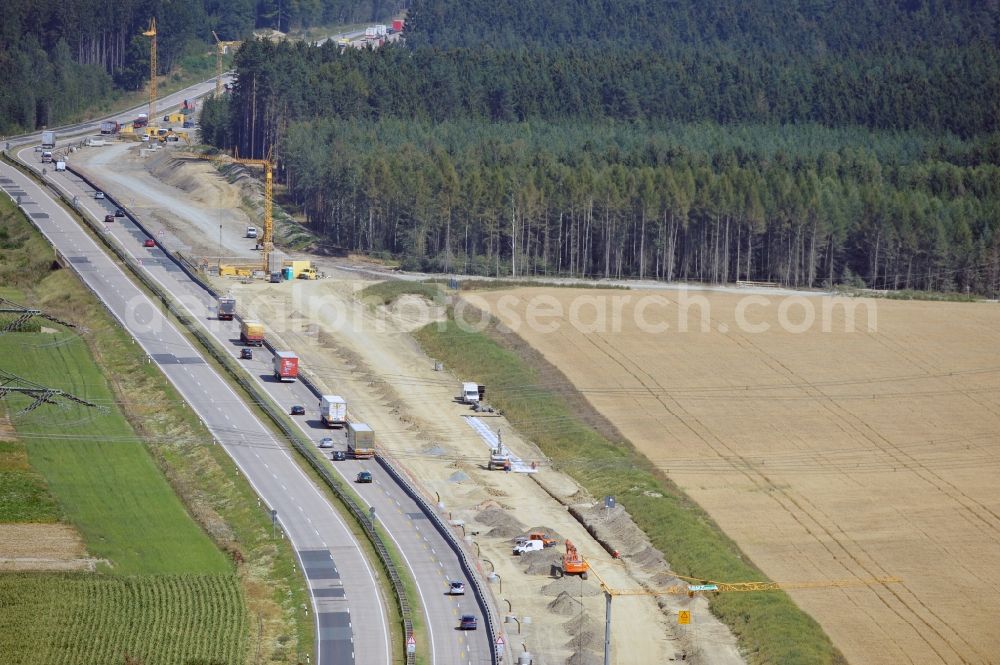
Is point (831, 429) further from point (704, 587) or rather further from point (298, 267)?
point (298, 267)

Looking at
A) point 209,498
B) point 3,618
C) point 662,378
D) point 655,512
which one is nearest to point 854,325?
point 662,378

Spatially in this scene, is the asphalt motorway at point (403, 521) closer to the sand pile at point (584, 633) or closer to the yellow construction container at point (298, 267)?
the sand pile at point (584, 633)

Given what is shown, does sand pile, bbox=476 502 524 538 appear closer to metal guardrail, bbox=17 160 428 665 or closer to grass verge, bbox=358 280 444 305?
metal guardrail, bbox=17 160 428 665

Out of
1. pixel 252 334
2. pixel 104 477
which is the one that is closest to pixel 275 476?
pixel 104 477

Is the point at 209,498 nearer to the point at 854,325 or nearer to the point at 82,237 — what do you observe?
the point at 854,325

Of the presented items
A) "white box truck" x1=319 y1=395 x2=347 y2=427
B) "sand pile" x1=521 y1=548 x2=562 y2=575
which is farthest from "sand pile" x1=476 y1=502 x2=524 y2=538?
"white box truck" x1=319 y1=395 x2=347 y2=427

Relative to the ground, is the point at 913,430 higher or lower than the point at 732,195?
lower
